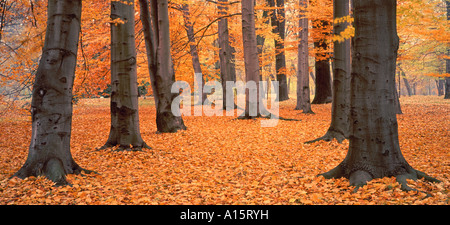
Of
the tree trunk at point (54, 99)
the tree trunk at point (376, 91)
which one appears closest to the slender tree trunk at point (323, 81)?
the tree trunk at point (376, 91)

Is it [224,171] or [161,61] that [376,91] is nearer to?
[224,171]

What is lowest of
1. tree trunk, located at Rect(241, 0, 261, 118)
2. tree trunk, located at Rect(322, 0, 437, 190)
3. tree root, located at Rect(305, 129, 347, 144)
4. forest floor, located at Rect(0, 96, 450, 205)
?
forest floor, located at Rect(0, 96, 450, 205)

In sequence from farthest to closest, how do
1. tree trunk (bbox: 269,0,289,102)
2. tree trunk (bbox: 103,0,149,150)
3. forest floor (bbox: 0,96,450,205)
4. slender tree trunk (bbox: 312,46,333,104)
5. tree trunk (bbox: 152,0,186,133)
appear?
tree trunk (bbox: 269,0,289,102)
slender tree trunk (bbox: 312,46,333,104)
tree trunk (bbox: 152,0,186,133)
tree trunk (bbox: 103,0,149,150)
forest floor (bbox: 0,96,450,205)

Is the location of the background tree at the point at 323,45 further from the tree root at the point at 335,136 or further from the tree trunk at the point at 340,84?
the tree root at the point at 335,136

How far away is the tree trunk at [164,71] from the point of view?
10609 mm

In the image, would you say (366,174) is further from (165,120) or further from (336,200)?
(165,120)

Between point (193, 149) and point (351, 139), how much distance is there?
4.75 m

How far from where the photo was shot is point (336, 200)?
4.32 m

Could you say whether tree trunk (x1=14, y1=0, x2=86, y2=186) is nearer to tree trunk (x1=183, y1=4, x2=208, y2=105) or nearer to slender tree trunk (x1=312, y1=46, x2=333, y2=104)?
tree trunk (x1=183, y1=4, x2=208, y2=105)

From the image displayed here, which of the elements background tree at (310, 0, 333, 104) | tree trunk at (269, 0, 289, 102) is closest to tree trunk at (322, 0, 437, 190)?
background tree at (310, 0, 333, 104)

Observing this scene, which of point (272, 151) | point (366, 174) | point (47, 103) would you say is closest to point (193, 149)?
point (272, 151)

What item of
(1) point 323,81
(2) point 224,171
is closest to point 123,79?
(2) point 224,171

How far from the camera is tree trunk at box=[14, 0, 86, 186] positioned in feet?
16.6

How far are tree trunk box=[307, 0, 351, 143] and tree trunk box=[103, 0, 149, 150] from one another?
208 inches
